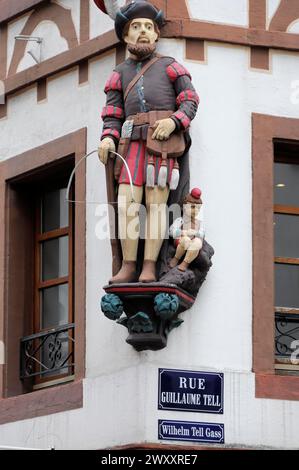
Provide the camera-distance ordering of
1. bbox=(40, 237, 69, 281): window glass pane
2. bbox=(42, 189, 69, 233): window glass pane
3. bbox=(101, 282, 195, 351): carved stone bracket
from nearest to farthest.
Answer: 1. bbox=(101, 282, 195, 351): carved stone bracket
2. bbox=(40, 237, 69, 281): window glass pane
3. bbox=(42, 189, 69, 233): window glass pane

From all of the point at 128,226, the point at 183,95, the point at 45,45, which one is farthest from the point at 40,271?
the point at 183,95

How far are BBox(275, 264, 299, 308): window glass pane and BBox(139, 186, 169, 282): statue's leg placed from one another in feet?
5.48

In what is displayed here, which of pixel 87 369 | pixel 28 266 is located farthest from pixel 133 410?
pixel 28 266

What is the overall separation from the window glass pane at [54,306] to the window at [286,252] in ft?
7.79

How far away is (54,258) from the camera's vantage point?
81.8ft

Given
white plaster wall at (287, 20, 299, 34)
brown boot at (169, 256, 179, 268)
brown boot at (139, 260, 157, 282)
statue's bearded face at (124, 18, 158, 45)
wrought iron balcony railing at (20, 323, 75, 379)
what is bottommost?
wrought iron balcony railing at (20, 323, 75, 379)

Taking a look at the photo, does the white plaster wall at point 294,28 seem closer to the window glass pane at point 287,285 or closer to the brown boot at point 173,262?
the window glass pane at point 287,285

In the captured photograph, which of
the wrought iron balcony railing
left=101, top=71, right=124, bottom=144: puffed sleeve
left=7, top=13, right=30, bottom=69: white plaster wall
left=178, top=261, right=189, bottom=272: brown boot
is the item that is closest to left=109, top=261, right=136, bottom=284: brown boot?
left=178, top=261, right=189, bottom=272: brown boot

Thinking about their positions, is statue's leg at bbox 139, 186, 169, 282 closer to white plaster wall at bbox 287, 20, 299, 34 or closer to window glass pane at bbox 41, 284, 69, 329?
window glass pane at bbox 41, 284, 69, 329

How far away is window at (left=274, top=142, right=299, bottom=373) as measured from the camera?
23.5 meters

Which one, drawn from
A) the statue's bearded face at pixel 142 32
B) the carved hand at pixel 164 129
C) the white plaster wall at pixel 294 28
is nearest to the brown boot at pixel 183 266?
the carved hand at pixel 164 129

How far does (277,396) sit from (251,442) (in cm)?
56

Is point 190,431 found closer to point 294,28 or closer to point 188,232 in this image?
point 188,232

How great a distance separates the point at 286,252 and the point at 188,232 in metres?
1.66
